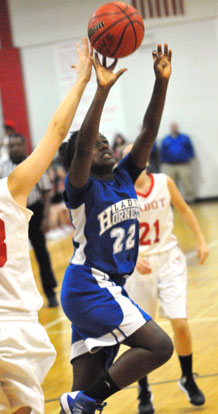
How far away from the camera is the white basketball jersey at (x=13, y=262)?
2523 millimetres

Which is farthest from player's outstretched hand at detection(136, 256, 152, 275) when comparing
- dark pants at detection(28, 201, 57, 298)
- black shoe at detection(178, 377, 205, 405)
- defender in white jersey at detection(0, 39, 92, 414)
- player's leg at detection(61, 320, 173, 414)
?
dark pants at detection(28, 201, 57, 298)

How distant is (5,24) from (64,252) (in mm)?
7728

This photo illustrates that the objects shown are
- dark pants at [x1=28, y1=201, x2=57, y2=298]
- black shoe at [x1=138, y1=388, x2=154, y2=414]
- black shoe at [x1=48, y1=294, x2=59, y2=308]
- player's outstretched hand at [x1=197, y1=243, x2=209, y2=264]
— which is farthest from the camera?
black shoe at [x1=48, y1=294, x2=59, y2=308]

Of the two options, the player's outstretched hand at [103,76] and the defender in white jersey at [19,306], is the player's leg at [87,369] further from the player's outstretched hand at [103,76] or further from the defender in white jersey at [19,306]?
the player's outstretched hand at [103,76]

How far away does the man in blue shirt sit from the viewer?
15633mm

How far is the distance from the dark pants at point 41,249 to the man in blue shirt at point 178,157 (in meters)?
8.44

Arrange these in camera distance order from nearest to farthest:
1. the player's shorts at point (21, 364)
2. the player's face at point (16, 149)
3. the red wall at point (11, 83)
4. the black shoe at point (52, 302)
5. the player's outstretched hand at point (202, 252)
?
the player's shorts at point (21, 364), the player's outstretched hand at point (202, 252), the player's face at point (16, 149), the black shoe at point (52, 302), the red wall at point (11, 83)

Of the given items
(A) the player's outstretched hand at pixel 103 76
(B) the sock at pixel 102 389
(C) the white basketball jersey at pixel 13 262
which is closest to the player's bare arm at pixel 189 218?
(B) the sock at pixel 102 389

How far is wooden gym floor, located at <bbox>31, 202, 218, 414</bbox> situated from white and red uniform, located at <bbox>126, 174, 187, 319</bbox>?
573mm

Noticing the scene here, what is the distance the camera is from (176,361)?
5.08m

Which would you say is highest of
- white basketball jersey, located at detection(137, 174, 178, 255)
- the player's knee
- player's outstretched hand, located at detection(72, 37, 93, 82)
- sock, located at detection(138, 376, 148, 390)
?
player's outstretched hand, located at detection(72, 37, 93, 82)

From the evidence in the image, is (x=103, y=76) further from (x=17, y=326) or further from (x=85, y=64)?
(x=17, y=326)

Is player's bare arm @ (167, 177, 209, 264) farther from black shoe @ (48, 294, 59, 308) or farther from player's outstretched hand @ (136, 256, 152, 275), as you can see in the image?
black shoe @ (48, 294, 59, 308)

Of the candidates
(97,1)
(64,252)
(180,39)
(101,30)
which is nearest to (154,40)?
(180,39)
